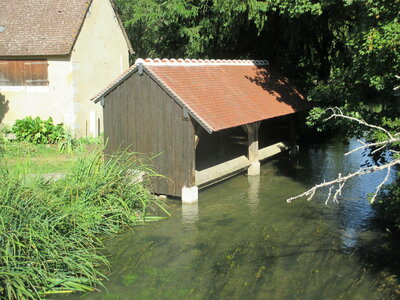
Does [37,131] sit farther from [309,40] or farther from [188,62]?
[309,40]

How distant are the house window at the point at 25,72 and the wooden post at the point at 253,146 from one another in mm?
9657

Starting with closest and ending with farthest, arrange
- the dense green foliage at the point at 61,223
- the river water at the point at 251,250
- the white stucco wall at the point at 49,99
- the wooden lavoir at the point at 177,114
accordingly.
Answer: the dense green foliage at the point at 61,223 < the river water at the point at 251,250 < the wooden lavoir at the point at 177,114 < the white stucco wall at the point at 49,99

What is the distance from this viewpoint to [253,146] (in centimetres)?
1766

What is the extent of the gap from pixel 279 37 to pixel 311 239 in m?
13.4

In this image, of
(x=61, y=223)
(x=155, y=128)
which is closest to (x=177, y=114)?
(x=155, y=128)

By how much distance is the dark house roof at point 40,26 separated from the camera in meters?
21.4

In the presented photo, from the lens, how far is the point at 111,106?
15516 mm

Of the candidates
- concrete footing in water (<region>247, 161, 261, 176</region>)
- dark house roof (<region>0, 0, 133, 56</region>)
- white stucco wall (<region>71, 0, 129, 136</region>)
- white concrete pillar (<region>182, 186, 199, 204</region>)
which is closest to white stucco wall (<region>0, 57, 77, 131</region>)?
white stucco wall (<region>71, 0, 129, 136</region>)

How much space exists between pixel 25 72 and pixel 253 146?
10.7m

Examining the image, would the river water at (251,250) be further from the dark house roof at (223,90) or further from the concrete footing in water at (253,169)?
the dark house roof at (223,90)

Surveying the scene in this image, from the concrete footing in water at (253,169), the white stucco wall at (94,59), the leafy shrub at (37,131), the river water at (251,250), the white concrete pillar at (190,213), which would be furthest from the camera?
the white stucco wall at (94,59)

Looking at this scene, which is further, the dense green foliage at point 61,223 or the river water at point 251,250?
the river water at point 251,250

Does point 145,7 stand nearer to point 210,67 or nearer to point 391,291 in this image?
point 210,67

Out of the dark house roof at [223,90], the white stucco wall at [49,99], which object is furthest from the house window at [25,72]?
the dark house roof at [223,90]
